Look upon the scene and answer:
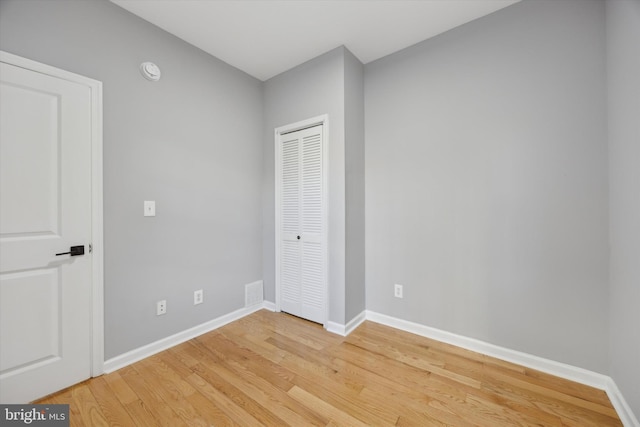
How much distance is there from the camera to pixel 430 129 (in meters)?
2.26

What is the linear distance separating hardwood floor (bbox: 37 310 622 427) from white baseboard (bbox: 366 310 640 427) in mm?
49

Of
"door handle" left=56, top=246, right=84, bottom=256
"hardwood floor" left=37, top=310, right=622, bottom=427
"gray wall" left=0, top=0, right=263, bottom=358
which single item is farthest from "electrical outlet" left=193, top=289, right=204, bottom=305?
"door handle" left=56, top=246, right=84, bottom=256

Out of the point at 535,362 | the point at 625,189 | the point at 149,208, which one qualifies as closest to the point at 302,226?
the point at 149,208

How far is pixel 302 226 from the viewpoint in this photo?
2.65 meters

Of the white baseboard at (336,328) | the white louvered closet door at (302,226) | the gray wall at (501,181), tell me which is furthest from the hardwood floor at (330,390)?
the white louvered closet door at (302,226)

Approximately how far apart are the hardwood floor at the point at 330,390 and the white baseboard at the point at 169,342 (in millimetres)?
73

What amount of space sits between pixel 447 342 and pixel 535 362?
1.93 ft

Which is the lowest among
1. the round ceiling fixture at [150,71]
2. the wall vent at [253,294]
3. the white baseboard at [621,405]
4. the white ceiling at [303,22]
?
the white baseboard at [621,405]

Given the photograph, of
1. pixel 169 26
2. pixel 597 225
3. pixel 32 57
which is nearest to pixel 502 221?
pixel 597 225

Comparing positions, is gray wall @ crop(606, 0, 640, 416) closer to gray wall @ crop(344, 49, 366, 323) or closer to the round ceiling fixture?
gray wall @ crop(344, 49, 366, 323)

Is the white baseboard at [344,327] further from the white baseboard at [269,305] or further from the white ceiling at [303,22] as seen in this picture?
the white ceiling at [303,22]

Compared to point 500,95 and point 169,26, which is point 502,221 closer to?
point 500,95

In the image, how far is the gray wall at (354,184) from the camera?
2.38m

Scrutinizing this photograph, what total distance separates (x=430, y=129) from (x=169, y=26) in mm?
2460
